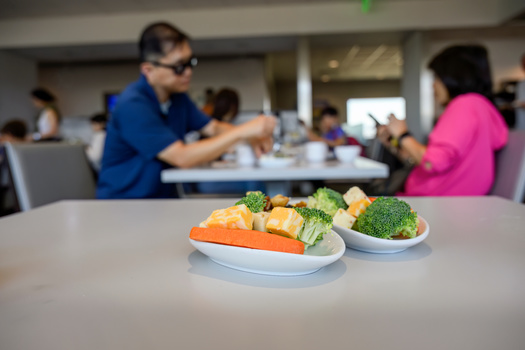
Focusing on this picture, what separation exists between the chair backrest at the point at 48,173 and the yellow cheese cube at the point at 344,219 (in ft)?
3.40

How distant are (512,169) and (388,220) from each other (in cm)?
111

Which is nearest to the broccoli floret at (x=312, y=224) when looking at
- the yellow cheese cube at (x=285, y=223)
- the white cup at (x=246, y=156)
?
the yellow cheese cube at (x=285, y=223)

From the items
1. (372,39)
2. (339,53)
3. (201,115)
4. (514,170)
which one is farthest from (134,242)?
(339,53)

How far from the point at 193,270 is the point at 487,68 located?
158 centimetres

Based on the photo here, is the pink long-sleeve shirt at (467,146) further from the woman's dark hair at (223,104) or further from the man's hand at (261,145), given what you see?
the woman's dark hair at (223,104)

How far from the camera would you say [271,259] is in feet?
1.30

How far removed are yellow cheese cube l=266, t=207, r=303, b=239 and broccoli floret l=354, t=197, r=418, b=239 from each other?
0.13 metres

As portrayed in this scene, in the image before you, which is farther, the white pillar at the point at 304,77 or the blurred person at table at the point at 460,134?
the white pillar at the point at 304,77

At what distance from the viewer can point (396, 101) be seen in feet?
50.3

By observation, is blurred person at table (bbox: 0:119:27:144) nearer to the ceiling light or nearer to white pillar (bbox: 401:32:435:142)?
white pillar (bbox: 401:32:435:142)

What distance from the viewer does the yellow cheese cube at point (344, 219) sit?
54 centimetres

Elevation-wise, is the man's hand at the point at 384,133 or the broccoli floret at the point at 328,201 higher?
the man's hand at the point at 384,133

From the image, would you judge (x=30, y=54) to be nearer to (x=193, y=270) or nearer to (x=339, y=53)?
(x=339, y=53)

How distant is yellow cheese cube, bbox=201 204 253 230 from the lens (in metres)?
0.43
